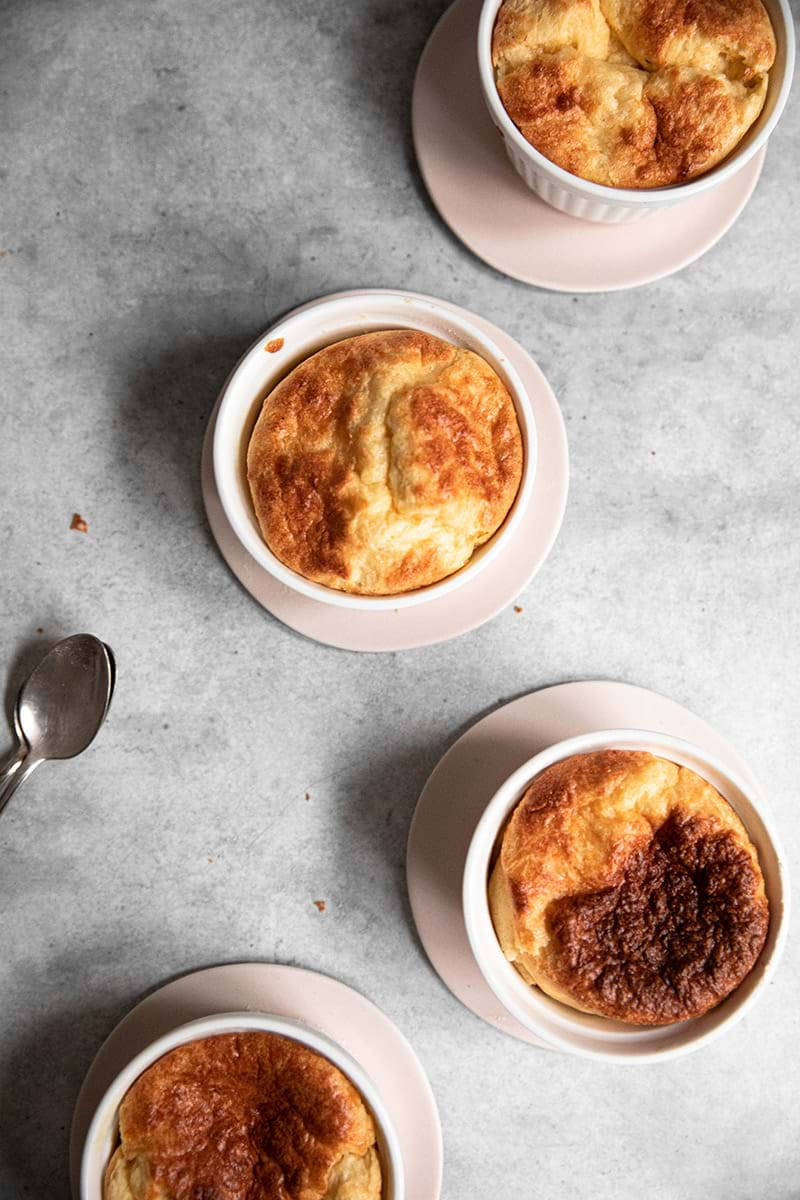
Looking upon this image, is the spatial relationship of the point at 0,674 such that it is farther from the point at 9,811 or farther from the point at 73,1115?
the point at 73,1115

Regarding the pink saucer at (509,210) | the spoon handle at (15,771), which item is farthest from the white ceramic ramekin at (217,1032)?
the pink saucer at (509,210)

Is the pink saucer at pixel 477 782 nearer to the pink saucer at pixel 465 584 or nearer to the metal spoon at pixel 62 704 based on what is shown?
the pink saucer at pixel 465 584

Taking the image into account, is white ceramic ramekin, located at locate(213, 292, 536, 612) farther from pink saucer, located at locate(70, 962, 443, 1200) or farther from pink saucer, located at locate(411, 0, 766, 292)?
pink saucer, located at locate(70, 962, 443, 1200)

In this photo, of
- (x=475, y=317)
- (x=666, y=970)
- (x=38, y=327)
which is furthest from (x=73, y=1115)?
(x=475, y=317)

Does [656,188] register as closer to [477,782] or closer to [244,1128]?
[477,782]

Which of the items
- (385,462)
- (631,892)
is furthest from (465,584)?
(631,892)

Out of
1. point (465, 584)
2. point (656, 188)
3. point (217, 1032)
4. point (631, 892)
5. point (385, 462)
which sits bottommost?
point (217, 1032)

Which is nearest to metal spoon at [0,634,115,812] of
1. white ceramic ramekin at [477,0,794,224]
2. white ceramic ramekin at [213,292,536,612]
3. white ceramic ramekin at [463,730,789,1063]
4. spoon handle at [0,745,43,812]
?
spoon handle at [0,745,43,812]
